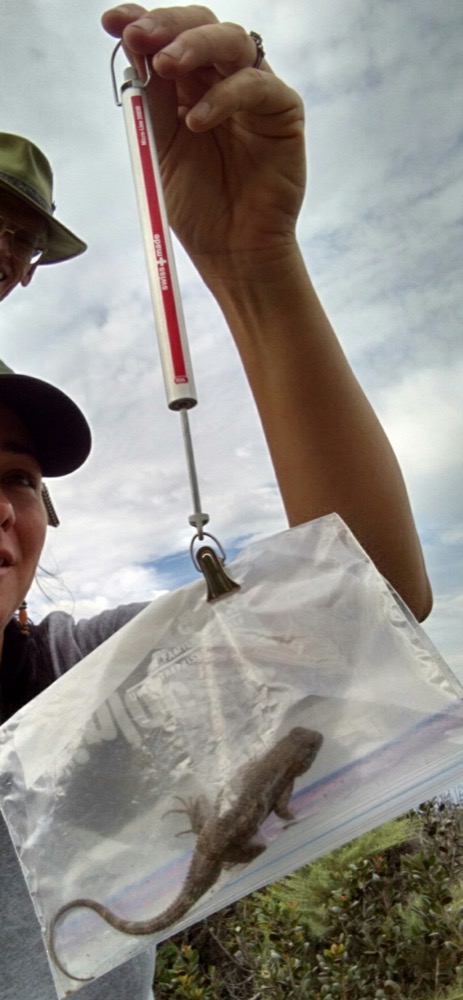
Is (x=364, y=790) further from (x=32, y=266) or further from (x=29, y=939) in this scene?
(x=32, y=266)

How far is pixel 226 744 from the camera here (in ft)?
1.95

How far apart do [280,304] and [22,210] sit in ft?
2.59

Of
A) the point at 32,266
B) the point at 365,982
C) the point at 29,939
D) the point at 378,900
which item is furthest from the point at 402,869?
the point at 32,266

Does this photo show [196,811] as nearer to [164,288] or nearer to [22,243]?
[164,288]

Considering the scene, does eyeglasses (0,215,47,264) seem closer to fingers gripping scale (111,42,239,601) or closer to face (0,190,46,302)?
face (0,190,46,302)

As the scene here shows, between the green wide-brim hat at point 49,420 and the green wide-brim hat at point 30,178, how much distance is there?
0.53 metres

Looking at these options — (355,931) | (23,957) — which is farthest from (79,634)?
(355,931)

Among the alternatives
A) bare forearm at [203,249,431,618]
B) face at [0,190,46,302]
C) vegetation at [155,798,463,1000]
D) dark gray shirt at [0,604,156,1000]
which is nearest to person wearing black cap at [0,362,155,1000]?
dark gray shirt at [0,604,156,1000]

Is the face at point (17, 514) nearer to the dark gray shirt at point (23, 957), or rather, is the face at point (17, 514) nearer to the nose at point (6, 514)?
the nose at point (6, 514)

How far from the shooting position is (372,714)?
0.59m

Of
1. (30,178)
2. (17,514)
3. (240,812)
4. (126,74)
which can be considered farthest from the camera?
(30,178)

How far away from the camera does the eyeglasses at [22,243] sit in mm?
1417

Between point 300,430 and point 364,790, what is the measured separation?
1.49 feet

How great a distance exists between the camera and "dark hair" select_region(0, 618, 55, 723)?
1.10 meters
